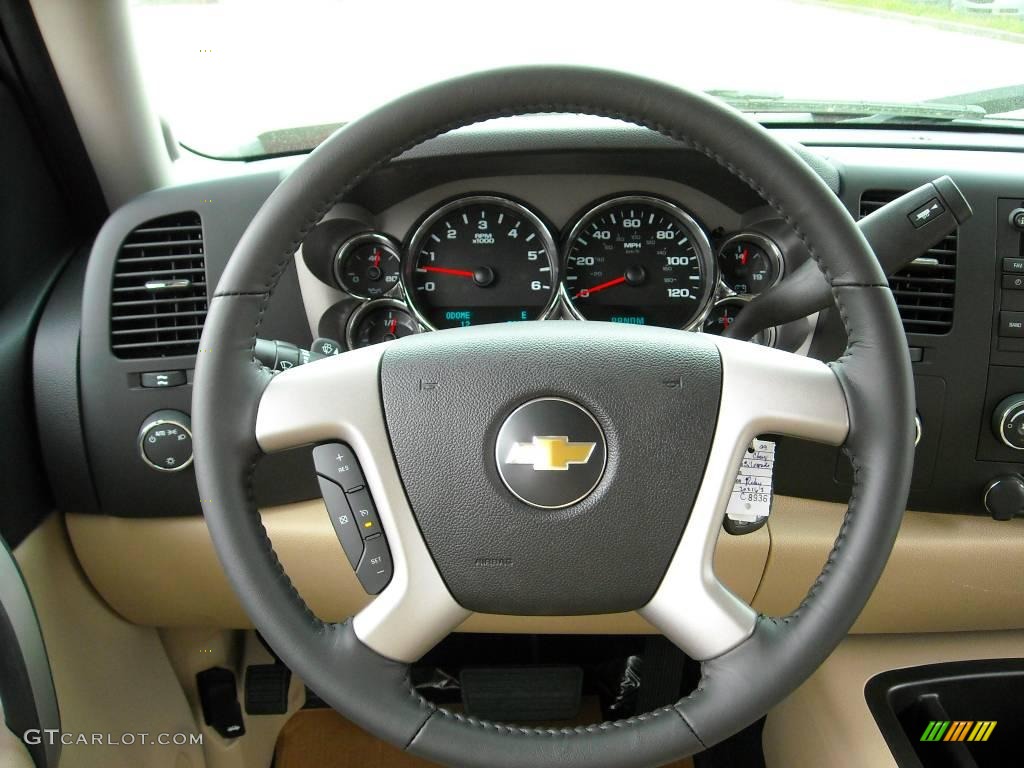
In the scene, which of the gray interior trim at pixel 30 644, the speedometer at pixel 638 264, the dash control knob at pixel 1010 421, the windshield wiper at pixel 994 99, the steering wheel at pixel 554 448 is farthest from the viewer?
→ the windshield wiper at pixel 994 99

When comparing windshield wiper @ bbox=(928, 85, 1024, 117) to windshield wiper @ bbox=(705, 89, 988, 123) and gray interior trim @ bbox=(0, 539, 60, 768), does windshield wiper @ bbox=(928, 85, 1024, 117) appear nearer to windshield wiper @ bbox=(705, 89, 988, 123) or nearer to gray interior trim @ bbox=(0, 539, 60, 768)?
windshield wiper @ bbox=(705, 89, 988, 123)

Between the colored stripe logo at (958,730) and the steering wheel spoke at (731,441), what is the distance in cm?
91

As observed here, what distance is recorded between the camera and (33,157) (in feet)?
5.24

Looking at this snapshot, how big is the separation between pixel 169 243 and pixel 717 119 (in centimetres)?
100

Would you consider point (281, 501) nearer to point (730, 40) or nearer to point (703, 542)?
point (703, 542)

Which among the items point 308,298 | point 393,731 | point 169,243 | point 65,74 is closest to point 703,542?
point 393,731

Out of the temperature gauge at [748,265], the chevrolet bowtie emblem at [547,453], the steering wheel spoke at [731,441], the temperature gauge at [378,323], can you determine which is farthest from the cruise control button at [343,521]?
the temperature gauge at [748,265]

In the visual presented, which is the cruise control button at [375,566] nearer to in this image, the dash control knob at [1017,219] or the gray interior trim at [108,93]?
the gray interior trim at [108,93]

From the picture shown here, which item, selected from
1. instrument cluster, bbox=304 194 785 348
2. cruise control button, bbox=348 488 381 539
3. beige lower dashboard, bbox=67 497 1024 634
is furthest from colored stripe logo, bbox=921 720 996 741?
cruise control button, bbox=348 488 381 539

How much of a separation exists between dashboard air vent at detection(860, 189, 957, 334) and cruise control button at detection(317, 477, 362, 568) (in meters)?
0.98

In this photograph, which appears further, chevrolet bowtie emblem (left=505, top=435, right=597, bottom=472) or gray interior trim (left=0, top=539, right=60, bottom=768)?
gray interior trim (left=0, top=539, right=60, bottom=768)

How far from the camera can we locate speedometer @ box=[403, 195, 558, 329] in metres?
1.53

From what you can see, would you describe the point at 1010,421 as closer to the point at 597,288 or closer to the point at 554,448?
the point at 597,288

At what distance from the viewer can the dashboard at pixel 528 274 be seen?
1.44 metres
